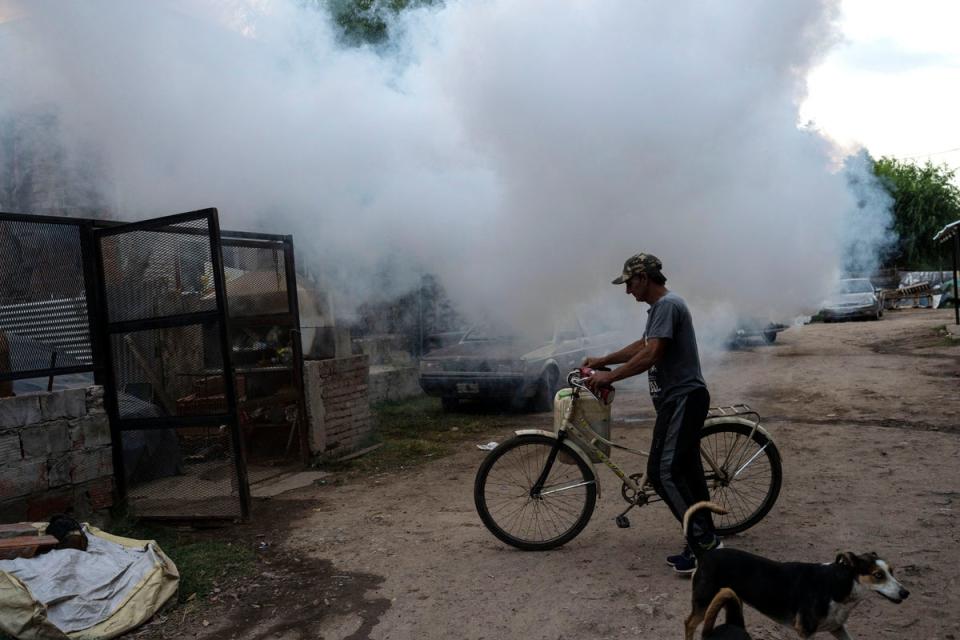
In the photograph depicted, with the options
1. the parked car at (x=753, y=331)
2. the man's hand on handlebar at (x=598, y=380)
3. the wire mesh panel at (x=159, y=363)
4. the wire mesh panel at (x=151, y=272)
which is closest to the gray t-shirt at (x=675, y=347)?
the man's hand on handlebar at (x=598, y=380)

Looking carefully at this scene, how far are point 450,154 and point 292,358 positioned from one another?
2.91 meters

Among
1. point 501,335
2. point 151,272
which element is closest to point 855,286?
point 501,335

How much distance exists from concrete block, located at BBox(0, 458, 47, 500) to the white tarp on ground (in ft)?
3.09

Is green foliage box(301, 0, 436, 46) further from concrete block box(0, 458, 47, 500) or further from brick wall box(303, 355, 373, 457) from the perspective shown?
concrete block box(0, 458, 47, 500)

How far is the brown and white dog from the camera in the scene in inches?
108

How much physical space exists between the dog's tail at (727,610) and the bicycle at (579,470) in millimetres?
1563

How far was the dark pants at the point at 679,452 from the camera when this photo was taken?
402 centimetres

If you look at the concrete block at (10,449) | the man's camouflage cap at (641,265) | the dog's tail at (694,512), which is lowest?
the dog's tail at (694,512)

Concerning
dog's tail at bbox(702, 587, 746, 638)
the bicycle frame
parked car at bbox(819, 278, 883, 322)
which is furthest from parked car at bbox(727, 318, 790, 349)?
dog's tail at bbox(702, 587, 746, 638)

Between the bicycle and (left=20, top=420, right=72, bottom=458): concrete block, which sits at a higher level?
(left=20, top=420, right=72, bottom=458): concrete block

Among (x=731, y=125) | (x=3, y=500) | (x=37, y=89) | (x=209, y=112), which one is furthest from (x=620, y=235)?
(x=3, y=500)

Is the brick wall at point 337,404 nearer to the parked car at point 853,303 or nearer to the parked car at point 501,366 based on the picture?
the parked car at point 501,366

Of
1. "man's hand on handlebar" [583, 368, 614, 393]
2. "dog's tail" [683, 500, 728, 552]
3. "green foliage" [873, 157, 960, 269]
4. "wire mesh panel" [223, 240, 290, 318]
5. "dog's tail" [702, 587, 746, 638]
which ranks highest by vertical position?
"green foliage" [873, 157, 960, 269]

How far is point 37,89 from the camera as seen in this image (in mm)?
6125
